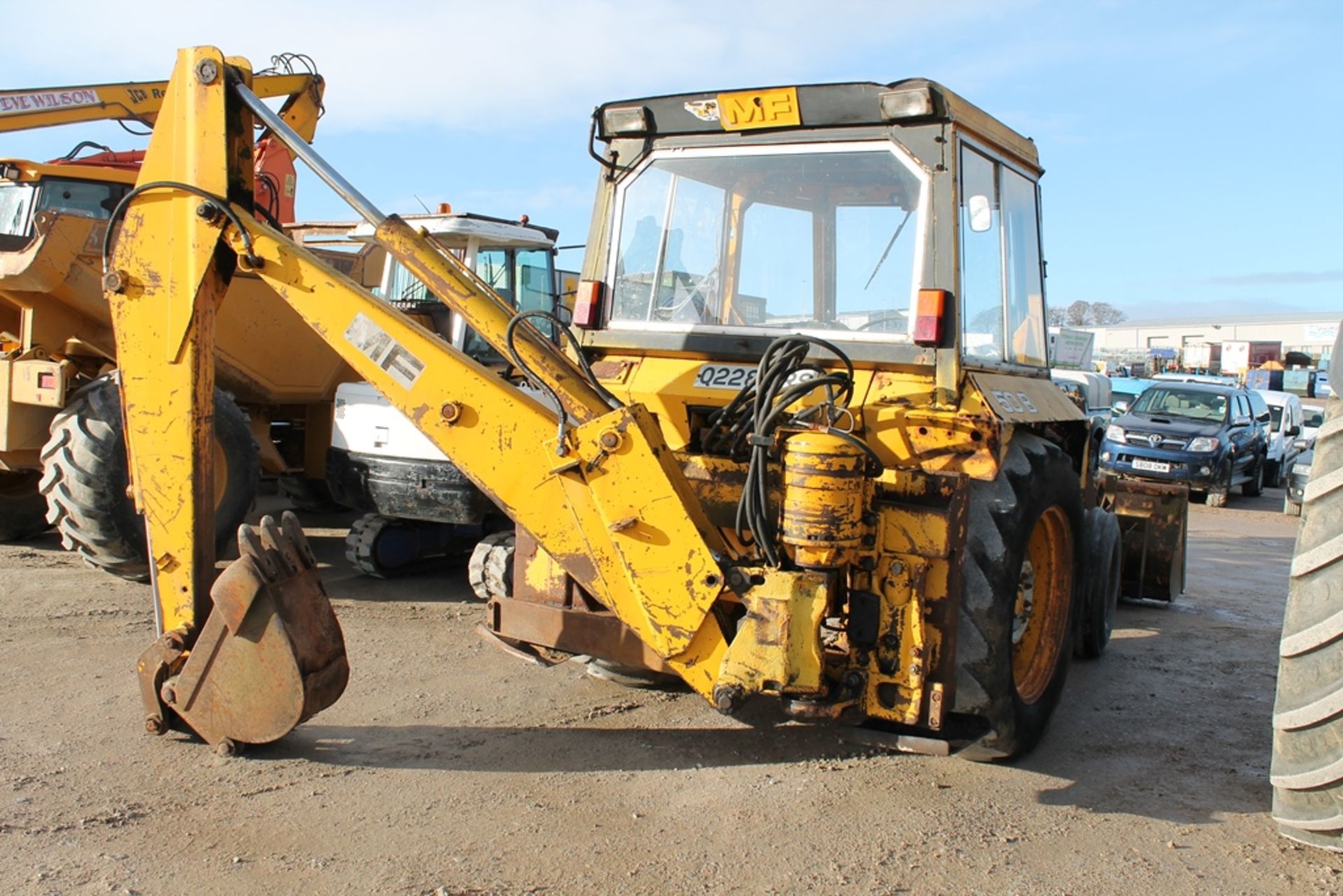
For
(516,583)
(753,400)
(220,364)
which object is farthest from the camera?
(220,364)

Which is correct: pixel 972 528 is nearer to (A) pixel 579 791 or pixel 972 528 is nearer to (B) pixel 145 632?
(A) pixel 579 791

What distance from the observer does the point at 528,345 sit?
12.7ft

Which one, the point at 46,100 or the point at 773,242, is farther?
the point at 46,100

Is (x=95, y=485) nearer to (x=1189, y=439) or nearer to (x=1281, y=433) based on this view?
(x=1189, y=439)

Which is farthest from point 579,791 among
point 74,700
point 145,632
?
point 145,632

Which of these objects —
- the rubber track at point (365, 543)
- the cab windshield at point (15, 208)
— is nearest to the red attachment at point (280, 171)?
the cab windshield at point (15, 208)

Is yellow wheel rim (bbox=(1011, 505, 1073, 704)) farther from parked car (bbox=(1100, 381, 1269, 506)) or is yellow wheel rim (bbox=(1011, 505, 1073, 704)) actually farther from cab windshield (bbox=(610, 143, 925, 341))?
parked car (bbox=(1100, 381, 1269, 506))

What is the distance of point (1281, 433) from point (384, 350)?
62.2ft

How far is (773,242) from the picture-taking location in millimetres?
4867

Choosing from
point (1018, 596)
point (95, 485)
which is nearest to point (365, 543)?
point (95, 485)

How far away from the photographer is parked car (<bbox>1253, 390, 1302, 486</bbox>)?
1867cm

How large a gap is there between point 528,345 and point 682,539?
85 cm

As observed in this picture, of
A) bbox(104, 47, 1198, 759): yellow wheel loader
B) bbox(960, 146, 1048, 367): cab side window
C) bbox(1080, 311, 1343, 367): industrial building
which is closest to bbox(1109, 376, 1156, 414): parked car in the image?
bbox(960, 146, 1048, 367): cab side window

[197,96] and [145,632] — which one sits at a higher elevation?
[197,96]
